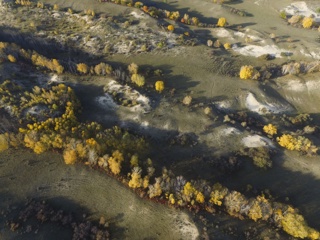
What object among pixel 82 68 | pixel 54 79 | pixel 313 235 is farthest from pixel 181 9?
pixel 313 235

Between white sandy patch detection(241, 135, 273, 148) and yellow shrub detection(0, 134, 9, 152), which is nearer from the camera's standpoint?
yellow shrub detection(0, 134, 9, 152)

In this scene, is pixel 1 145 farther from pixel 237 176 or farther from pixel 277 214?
pixel 277 214

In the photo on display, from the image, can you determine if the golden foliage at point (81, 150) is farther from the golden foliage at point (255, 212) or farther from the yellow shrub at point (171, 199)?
the golden foliage at point (255, 212)

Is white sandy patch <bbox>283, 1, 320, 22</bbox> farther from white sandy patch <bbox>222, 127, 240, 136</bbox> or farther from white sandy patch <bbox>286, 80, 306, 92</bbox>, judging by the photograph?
white sandy patch <bbox>222, 127, 240, 136</bbox>

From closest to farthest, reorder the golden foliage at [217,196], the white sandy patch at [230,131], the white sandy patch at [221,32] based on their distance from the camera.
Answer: the golden foliage at [217,196] → the white sandy patch at [230,131] → the white sandy patch at [221,32]

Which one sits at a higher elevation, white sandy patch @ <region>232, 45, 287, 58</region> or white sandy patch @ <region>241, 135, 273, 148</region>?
white sandy patch @ <region>232, 45, 287, 58</region>

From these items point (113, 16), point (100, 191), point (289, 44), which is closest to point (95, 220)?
point (100, 191)

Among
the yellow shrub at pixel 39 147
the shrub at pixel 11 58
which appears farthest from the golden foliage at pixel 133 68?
the yellow shrub at pixel 39 147

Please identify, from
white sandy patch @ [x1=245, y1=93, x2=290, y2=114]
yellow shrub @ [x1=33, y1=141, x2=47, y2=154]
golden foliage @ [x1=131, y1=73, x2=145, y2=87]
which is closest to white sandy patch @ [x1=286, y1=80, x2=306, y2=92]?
white sandy patch @ [x1=245, y1=93, x2=290, y2=114]
